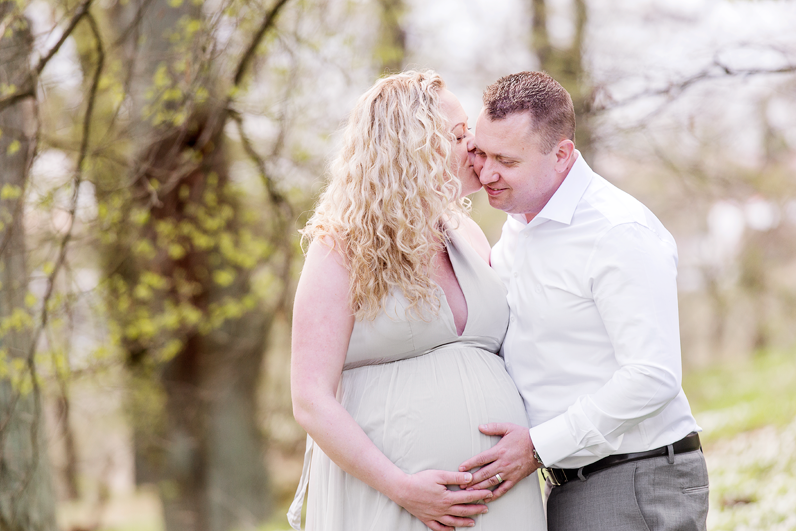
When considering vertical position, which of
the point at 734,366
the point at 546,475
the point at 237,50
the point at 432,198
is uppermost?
the point at 237,50

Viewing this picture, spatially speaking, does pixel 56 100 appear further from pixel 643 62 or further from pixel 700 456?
pixel 700 456

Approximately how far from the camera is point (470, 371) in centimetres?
213

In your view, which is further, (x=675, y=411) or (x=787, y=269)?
(x=787, y=269)

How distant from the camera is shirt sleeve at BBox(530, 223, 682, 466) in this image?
1.88 meters

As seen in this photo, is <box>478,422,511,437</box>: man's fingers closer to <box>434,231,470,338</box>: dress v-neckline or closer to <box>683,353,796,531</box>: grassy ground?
<box>434,231,470,338</box>: dress v-neckline

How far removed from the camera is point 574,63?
566cm

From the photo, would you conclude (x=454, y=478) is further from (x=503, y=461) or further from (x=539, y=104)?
(x=539, y=104)

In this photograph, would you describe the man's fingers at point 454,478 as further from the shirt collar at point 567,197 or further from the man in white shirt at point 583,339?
the shirt collar at point 567,197

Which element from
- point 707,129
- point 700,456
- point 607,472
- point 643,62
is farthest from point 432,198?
point 707,129

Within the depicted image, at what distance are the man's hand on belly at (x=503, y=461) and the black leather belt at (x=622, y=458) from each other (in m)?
0.17

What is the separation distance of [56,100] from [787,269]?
13.0m

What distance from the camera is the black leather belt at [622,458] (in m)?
2.05

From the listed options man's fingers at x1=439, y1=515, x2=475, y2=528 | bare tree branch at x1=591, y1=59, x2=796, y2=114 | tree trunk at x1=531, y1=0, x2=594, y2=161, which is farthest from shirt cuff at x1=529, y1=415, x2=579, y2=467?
tree trunk at x1=531, y1=0, x2=594, y2=161

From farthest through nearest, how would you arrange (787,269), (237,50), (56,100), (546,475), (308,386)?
(787,269), (56,100), (237,50), (546,475), (308,386)
